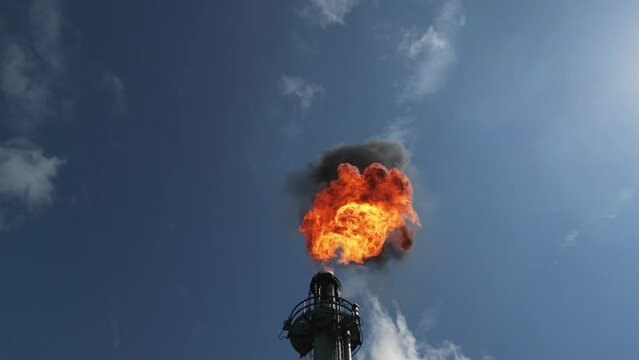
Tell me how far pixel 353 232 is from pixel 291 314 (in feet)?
35.3

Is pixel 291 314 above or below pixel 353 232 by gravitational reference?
below

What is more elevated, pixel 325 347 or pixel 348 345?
pixel 348 345

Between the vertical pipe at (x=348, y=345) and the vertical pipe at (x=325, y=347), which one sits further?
the vertical pipe at (x=348, y=345)

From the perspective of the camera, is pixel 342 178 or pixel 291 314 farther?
pixel 342 178

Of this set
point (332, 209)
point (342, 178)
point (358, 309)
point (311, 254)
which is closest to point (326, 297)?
point (358, 309)

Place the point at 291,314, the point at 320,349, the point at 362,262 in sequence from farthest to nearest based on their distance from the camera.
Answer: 1. the point at 362,262
2. the point at 291,314
3. the point at 320,349

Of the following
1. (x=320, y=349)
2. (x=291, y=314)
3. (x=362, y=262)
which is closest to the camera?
(x=320, y=349)

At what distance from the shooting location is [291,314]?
4153 centimetres

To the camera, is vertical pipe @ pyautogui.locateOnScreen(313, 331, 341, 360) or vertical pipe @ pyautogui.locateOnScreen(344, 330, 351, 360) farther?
vertical pipe @ pyautogui.locateOnScreen(344, 330, 351, 360)

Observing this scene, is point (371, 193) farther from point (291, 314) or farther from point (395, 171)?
point (291, 314)

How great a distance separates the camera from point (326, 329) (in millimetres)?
39781

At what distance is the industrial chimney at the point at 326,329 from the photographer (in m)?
39.1

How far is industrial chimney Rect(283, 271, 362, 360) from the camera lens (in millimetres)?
39062

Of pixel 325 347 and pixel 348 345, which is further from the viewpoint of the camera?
pixel 348 345
